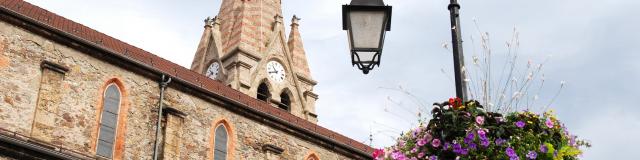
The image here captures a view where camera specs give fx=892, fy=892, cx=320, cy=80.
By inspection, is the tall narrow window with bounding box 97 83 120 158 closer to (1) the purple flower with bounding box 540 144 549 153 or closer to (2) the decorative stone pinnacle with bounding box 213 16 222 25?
(1) the purple flower with bounding box 540 144 549 153

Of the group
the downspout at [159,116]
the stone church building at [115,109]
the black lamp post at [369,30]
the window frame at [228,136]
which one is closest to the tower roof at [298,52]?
the stone church building at [115,109]

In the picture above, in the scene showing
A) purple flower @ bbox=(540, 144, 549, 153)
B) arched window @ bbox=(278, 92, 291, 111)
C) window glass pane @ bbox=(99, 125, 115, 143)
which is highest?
arched window @ bbox=(278, 92, 291, 111)

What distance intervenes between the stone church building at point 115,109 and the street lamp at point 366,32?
15.9 m

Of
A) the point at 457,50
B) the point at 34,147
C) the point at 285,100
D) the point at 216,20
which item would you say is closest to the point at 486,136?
the point at 457,50

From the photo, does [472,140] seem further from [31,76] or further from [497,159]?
[31,76]

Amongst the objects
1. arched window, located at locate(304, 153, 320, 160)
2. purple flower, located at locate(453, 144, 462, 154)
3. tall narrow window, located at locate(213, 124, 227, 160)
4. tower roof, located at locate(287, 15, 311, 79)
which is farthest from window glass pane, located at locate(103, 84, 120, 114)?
tower roof, located at locate(287, 15, 311, 79)

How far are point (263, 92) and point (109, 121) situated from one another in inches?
903

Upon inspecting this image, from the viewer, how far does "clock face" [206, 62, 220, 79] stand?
163 feet

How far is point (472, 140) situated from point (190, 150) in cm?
2082

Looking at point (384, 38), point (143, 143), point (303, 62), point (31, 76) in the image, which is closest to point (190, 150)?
point (143, 143)

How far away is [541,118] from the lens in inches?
293

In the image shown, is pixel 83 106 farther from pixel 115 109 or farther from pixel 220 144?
pixel 220 144

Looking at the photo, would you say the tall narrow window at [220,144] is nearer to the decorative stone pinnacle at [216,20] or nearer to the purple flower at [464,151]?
the purple flower at [464,151]

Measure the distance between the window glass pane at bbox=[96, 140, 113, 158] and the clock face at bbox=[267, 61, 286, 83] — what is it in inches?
947
